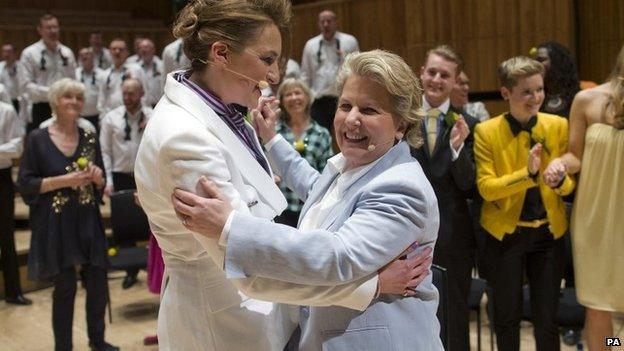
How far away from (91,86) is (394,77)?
8592 mm

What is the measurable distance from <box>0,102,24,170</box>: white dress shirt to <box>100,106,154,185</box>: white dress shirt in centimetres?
98

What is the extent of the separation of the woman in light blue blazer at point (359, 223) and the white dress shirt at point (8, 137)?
15.5ft

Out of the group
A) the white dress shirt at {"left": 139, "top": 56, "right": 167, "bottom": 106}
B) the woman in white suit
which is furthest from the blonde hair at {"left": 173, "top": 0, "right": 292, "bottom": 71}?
the white dress shirt at {"left": 139, "top": 56, "right": 167, "bottom": 106}

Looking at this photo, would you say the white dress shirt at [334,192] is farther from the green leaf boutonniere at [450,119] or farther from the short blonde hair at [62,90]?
the short blonde hair at [62,90]

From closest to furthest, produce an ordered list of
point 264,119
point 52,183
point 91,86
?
point 264,119, point 52,183, point 91,86

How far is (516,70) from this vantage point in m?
3.60

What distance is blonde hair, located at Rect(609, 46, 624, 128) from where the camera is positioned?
3.19 m

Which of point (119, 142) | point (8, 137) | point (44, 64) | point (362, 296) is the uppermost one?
point (362, 296)

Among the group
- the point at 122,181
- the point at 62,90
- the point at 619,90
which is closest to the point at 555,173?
the point at 619,90

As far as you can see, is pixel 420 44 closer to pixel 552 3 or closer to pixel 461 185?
pixel 552 3

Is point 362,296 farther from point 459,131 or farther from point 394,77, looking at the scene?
point 459,131

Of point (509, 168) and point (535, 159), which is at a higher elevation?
point (535, 159)

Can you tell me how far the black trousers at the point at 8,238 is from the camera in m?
6.11

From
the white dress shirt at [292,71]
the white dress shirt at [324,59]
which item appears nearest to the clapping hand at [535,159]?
the white dress shirt at [292,71]
